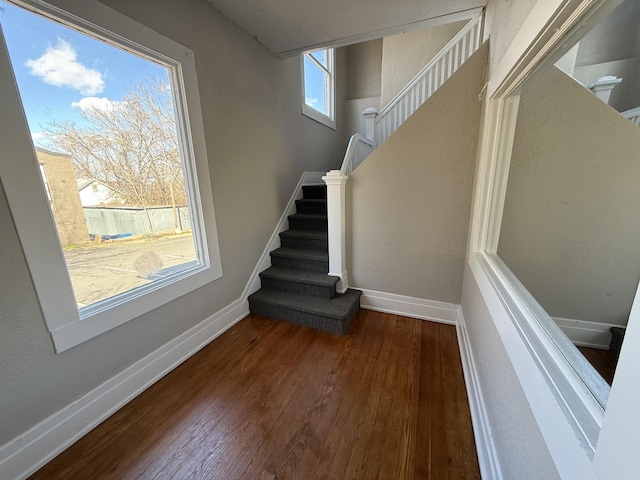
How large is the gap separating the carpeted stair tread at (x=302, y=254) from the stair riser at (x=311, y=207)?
574mm

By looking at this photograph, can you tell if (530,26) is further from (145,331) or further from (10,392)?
(10,392)

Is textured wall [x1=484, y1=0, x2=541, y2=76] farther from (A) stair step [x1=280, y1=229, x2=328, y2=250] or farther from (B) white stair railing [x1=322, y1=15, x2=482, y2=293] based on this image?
(A) stair step [x1=280, y1=229, x2=328, y2=250]

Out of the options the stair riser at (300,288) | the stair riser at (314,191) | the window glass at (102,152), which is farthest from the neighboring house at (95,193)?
the stair riser at (314,191)

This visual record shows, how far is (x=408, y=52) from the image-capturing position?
3480 millimetres

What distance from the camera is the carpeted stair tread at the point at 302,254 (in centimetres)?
255

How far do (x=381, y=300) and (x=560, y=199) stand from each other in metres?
1.54

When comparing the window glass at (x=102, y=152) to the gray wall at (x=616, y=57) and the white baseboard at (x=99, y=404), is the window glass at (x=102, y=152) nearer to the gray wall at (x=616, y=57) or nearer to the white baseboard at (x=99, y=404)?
the white baseboard at (x=99, y=404)

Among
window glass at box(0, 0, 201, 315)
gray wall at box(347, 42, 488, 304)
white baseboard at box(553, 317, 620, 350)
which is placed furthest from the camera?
gray wall at box(347, 42, 488, 304)

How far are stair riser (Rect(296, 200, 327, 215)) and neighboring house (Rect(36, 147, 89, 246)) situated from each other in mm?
2081

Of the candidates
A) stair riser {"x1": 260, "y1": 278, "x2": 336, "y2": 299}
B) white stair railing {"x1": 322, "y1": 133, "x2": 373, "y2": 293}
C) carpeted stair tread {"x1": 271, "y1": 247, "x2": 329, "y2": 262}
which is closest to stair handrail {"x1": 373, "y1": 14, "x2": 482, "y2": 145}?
white stair railing {"x1": 322, "y1": 133, "x2": 373, "y2": 293}

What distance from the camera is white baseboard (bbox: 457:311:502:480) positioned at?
105 cm

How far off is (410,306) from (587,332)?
1.34 meters

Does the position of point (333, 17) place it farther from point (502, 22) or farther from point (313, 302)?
point (313, 302)

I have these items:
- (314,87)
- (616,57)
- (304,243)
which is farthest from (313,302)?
(314,87)
